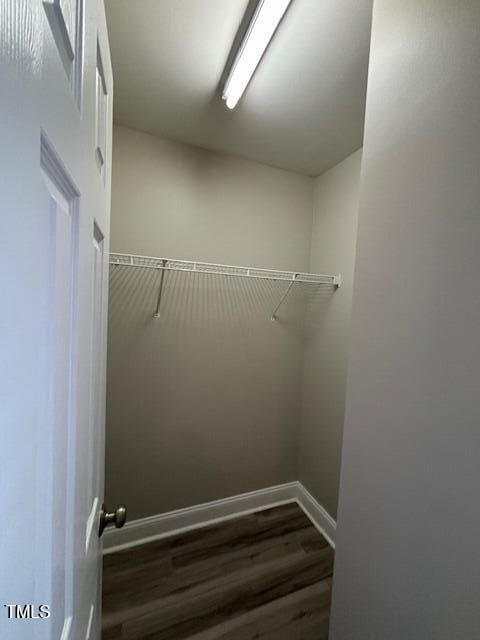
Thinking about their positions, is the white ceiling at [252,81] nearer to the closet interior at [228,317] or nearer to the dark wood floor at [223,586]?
the closet interior at [228,317]

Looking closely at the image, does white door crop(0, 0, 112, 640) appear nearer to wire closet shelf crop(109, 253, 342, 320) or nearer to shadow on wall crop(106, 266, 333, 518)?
wire closet shelf crop(109, 253, 342, 320)

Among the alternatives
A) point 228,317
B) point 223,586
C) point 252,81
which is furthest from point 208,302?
point 223,586

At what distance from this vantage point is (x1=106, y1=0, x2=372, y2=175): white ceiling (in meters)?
0.99

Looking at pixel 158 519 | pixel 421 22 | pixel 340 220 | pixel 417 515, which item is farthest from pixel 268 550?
pixel 421 22

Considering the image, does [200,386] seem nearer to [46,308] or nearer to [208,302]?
[208,302]

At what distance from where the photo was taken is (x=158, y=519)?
1861 millimetres

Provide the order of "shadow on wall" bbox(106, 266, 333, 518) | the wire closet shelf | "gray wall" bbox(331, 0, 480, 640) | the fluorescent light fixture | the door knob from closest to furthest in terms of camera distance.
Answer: "gray wall" bbox(331, 0, 480, 640) < the door knob < the fluorescent light fixture < the wire closet shelf < "shadow on wall" bbox(106, 266, 333, 518)

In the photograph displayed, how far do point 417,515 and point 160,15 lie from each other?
1848 mm

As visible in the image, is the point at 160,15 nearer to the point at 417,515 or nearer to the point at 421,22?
the point at 421,22

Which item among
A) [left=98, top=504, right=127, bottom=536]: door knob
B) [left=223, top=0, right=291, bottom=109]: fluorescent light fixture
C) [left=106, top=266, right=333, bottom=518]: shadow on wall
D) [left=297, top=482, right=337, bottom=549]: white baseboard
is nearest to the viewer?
[left=98, top=504, right=127, bottom=536]: door knob

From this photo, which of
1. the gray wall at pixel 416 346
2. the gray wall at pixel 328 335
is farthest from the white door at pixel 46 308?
the gray wall at pixel 328 335

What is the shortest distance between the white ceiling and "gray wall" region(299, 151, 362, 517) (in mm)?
281

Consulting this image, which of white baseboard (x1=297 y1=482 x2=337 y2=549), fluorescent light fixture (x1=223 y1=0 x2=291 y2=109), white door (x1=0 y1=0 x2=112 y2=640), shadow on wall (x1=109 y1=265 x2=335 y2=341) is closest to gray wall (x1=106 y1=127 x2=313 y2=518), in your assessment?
shadow on wall (x1=109 y1=265 x2=335 y2=341)

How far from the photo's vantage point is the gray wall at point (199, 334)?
5.62 feet
